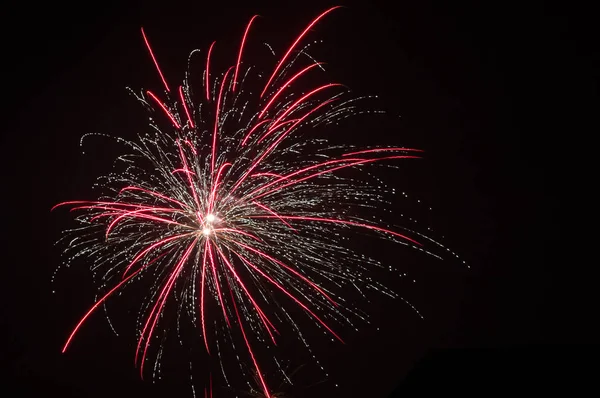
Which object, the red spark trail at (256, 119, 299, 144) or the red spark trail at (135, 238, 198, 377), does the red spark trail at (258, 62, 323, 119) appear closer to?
the red spark trail at (256, 119, 299, 144)

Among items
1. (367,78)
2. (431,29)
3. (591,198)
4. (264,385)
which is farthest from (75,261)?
(591,198)

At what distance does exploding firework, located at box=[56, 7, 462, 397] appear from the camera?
4.30m

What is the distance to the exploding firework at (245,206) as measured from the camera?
430 cm

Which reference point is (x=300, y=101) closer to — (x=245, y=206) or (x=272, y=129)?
(x=272, y=129)

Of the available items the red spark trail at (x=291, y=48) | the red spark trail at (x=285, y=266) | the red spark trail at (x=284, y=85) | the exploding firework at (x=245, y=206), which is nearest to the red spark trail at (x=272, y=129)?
the exploding firework at (x=245, y=206)

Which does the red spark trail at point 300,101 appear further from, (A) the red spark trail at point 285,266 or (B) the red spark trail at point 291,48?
(A) the red spark trail at point 285,266

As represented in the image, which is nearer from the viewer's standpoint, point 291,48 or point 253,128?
point 253,128

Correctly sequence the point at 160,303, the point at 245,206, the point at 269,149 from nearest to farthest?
1. the point at 245,206
2. the point at 269,149
3. the point at 160,303

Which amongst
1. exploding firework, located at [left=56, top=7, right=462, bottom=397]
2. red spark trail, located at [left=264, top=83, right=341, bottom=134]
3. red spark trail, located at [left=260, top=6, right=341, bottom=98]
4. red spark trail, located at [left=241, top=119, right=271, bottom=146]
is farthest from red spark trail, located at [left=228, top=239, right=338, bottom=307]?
red spark trail, located at [left=260, top=6, right=341, bottom=98]

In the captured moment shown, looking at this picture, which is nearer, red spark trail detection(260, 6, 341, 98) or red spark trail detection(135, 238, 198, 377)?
red spark trail detection(135, 238, 198, 377)

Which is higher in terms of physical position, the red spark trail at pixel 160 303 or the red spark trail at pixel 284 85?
the red spark trail at pixel 284 85

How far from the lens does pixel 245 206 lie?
4234 mm

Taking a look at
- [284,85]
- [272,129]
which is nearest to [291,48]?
[284,85]

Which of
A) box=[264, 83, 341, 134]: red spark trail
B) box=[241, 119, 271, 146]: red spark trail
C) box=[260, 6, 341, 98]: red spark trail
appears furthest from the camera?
box=[260, 6, 341, 98]: red spark trail
